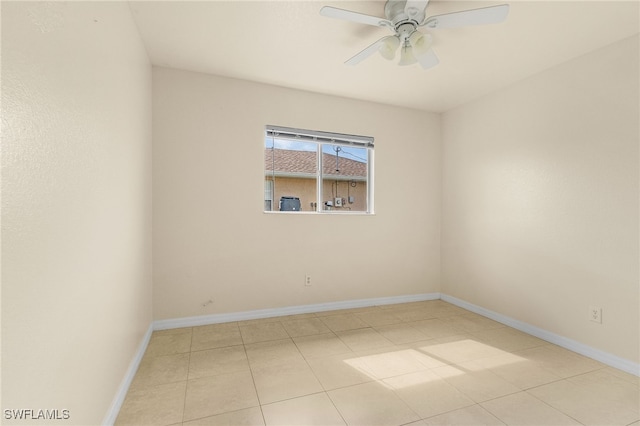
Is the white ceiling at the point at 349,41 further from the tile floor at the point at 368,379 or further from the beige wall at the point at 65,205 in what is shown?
the tile floor at the point at 368,379

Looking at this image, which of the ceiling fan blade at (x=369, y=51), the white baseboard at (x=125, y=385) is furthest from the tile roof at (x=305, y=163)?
the white baseboard at (x=125, y=385)

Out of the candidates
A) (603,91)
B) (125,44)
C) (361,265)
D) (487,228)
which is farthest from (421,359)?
(125,44)

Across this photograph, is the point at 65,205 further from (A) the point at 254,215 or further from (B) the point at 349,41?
(B) the point at 349,41

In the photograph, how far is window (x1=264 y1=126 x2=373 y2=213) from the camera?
10.6 feet

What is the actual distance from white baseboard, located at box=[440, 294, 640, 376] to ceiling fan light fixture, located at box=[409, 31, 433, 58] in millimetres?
2696

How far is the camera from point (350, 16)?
175 cm

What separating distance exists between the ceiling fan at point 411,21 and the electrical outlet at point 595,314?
91.5 inches

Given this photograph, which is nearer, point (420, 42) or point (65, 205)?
point (65, 205)

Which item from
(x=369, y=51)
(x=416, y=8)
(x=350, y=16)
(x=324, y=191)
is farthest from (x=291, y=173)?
(x=416, y=8)

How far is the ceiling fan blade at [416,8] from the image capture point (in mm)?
1671

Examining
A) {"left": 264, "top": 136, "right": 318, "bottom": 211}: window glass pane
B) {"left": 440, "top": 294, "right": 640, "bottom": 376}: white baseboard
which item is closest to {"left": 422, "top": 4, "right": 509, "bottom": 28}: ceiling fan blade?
{"left": 264, "top": 136, "right": 318, "bottom": 211}: window glass pane

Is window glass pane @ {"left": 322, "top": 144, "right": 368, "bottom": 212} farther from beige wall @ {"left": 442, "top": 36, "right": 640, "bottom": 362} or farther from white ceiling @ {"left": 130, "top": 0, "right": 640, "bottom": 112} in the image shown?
beige wall @ {"left": 442, "top": 36, "right": 640, "bottom": 362}

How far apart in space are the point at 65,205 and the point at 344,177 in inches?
112

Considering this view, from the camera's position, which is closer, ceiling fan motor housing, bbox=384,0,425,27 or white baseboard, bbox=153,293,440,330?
ceiling fan motor housing, bbox=384,0,425,27
